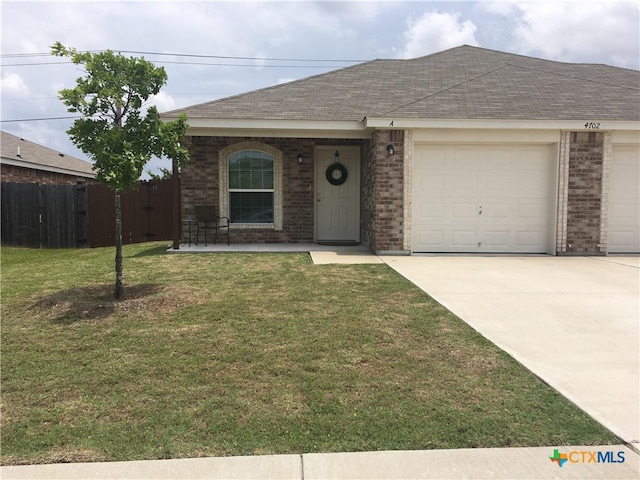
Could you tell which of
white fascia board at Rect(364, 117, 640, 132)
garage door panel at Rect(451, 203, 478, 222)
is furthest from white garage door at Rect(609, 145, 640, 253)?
garage door panel at Rect(451, 203, 478, 222)

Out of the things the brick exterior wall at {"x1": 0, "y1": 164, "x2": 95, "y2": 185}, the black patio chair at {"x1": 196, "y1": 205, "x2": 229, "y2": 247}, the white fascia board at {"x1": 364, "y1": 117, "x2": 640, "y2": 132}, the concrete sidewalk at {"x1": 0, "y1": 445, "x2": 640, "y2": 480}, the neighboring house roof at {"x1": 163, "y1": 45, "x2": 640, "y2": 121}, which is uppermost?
the neighboring house roof at {"x1": 163, "y1": 45, "x2": 640, "y2": 121}

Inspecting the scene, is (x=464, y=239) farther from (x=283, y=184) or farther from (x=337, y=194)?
(x=283, y=184)

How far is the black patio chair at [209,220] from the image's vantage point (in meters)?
11.7

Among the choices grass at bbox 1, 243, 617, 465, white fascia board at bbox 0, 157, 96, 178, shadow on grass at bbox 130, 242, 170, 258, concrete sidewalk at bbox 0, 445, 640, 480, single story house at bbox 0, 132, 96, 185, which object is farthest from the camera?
single story house at bbox 0, 132, 96, 185

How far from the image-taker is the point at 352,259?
941 cm

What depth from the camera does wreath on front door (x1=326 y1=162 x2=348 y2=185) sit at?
1237 centimetres

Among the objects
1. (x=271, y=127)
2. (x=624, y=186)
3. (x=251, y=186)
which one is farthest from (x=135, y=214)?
(x=624, y=186)

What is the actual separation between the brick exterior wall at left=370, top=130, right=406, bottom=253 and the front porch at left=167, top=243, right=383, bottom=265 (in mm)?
537

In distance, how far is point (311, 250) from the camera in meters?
10.8

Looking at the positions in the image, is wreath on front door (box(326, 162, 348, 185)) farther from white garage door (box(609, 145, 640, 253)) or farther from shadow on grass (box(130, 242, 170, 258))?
white garage door (box(609, 145, 640, 253))

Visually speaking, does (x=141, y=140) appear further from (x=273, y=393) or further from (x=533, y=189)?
(x=533, y=189)

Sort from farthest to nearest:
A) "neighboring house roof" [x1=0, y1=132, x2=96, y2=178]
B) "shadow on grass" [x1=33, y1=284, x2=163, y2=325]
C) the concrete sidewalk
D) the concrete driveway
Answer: "neighboring house roof" [x1=0, y1=132, x2=96, y2=178]
"shadow on grass" [x1=33, y1=284, x2=163, y2=325]
the concrete driveway
the concrete sidewalk

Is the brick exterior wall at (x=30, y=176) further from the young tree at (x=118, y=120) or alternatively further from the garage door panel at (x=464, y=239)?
the garage door panel at (x=464, y=239)

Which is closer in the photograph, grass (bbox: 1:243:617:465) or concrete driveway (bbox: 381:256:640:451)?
grass (bbox: 1:243:617:465)
